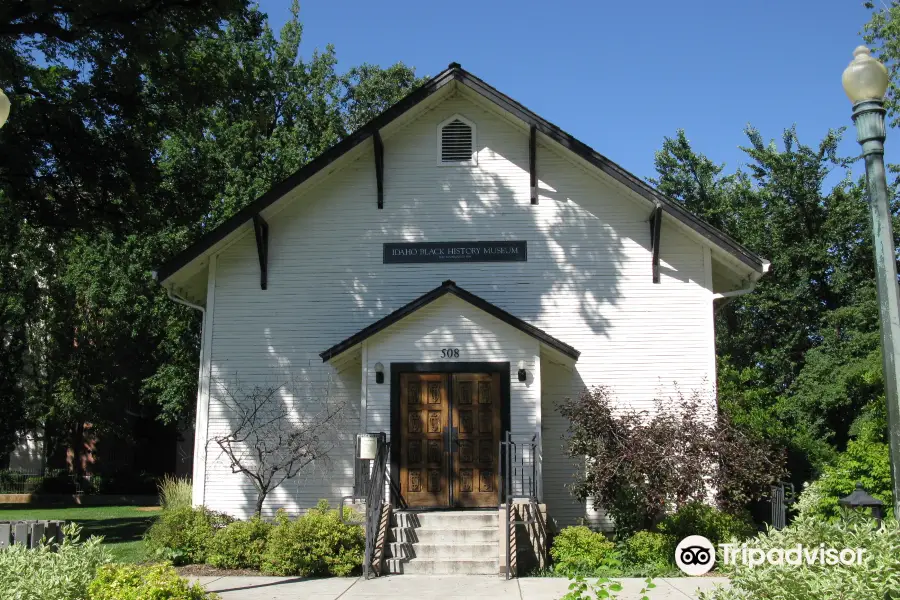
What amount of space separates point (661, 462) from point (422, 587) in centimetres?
407

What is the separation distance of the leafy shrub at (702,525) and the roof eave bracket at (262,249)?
8.25 metres

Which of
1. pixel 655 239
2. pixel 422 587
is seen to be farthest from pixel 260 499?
pixel 655 239

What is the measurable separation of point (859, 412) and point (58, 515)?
875 inches

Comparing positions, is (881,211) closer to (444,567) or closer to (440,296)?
(444,567)

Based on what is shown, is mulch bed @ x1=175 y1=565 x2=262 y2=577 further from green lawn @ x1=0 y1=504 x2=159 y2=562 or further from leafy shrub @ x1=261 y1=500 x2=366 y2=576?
green lawn @ x1=0 y1=504 x2=159 y2=562

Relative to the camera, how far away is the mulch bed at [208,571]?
37.7 feet

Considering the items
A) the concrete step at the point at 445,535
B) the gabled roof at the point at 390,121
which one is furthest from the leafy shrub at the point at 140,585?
the gabled roof at the point at 390,121

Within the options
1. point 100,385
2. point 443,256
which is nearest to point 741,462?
point 443,256

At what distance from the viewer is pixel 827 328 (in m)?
25.8

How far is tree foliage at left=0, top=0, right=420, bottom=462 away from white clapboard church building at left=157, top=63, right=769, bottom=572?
3506 millimetres

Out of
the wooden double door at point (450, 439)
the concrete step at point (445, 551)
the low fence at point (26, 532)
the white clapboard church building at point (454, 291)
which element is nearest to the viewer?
the low fence at point (26, 532)

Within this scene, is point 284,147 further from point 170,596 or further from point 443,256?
point 170,596

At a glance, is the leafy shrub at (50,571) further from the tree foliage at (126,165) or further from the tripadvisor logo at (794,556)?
the tree foliage at (126,165)

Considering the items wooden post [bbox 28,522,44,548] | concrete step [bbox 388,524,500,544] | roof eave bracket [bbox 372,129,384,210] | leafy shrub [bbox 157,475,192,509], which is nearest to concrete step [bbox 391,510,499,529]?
concrete step [bbox 388,524,500,544]
